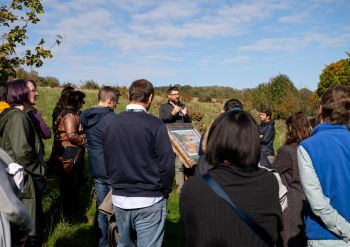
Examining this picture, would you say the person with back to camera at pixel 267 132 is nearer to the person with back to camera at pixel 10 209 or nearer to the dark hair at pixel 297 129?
the dark hair at pixel 297 129

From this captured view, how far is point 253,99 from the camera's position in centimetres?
3175

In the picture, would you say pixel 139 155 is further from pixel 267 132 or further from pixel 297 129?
pixel 267 132

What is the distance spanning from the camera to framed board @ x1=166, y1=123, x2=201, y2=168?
5973mm

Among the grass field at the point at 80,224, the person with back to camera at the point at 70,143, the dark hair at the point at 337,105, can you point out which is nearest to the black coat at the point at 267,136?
the grass field at the point at 80,224

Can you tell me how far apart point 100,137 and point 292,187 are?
2746 millimetres

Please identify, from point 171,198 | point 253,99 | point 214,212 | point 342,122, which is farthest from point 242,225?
point 253,99

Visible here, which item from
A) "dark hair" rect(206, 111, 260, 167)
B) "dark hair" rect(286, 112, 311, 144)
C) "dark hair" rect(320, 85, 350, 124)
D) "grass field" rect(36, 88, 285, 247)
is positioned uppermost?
"dark hair" rect(320, 85, 350, 124)

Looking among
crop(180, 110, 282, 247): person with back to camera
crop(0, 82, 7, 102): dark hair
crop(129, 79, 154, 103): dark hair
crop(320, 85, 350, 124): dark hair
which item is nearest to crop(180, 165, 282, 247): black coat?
crop(180, 110, 282, 247): person with back to camera

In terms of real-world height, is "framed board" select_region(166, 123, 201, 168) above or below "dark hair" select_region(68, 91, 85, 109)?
below

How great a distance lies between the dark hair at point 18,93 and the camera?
430 centimetres

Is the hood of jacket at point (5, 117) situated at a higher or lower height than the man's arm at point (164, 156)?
higher

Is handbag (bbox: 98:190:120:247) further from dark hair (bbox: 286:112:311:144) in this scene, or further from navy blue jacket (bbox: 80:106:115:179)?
dark hair (bbox: 286:112:311:144)

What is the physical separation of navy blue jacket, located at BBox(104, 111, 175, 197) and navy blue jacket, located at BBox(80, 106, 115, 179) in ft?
4.71

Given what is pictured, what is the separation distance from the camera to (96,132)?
17.5ft
